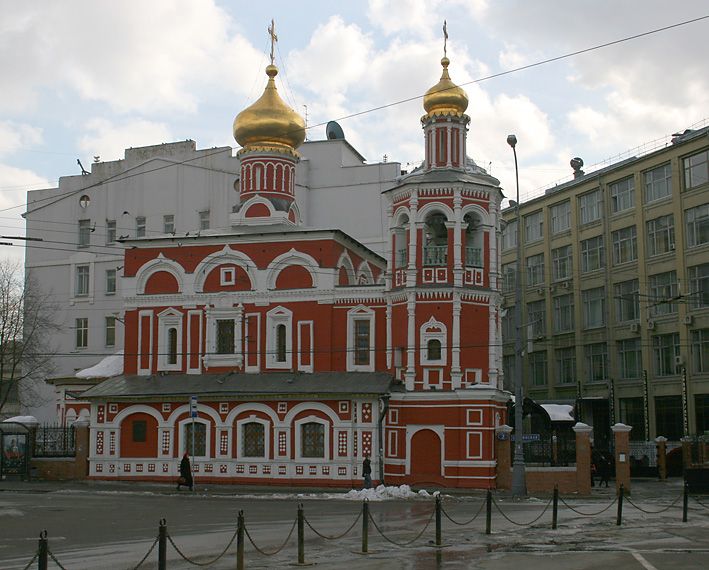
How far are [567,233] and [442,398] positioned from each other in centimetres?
2344

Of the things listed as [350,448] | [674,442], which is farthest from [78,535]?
[674,442]

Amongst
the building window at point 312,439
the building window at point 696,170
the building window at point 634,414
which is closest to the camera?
the building window at point 312,439

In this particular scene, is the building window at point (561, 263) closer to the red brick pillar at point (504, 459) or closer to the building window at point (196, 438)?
the red brick pillar at point (504, 459)

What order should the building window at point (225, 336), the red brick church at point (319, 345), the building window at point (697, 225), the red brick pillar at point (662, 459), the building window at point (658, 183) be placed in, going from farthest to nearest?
1. the building window at point (658, 183)
2. the building window at point (697, 225)
3. the red brick pillar at point (662, 459)
4. the building window at point (225, 336)
5. the red brick church at point (319, 345)

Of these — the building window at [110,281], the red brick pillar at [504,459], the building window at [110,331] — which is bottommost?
the red brick pillar at [504,459]

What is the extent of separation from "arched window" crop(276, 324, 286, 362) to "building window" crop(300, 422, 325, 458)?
10.4 feet

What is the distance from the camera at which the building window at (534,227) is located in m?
57.6

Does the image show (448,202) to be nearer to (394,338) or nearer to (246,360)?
(394,338)

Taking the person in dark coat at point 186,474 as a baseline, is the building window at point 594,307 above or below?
above

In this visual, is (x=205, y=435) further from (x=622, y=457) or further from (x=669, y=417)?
(x=669, y=417)

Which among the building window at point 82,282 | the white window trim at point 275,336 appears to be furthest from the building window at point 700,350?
the building window at point 82,282

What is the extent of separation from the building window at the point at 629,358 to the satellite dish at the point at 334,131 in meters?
19.6

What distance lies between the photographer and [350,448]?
113ft

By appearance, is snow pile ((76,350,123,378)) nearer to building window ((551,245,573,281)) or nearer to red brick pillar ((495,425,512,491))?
red brick pillar ((495,425,512,491))
